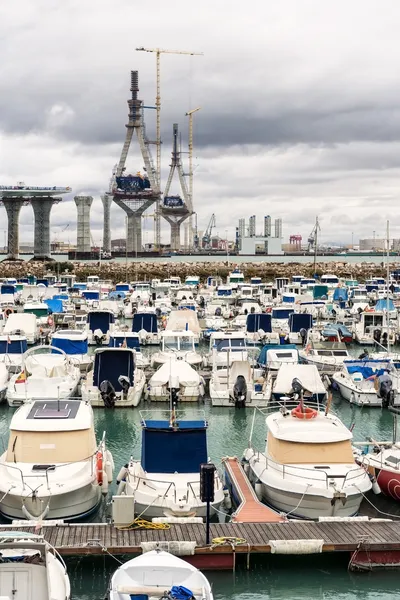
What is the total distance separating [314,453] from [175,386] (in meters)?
10.9

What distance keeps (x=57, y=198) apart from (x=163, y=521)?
114102mm

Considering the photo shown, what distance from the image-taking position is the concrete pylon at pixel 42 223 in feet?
406

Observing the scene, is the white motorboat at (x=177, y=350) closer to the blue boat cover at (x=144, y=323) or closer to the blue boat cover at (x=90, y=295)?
the blue boat cover at (x=144, y=323)

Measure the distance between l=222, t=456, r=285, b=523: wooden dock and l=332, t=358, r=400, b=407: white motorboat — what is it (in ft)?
30.8

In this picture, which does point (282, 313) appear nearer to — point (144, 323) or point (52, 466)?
point (144, 323)

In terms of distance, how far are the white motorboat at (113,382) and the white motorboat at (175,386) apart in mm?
544

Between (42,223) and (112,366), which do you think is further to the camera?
(42,223)

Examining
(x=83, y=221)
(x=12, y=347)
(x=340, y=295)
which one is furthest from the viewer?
(x=83, y=221)

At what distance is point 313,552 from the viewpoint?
42.7 ft

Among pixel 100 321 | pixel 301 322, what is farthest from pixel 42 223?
pixel 301 322

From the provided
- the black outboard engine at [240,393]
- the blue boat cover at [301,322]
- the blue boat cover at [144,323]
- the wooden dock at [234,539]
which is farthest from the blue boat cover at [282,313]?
the wooden dock at [234,539]

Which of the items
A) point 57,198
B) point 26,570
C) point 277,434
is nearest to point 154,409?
point 277,434

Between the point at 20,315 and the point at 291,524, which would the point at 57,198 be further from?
the point at 291,524

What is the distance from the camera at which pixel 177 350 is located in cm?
3034
